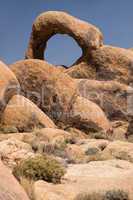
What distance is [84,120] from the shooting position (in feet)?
102

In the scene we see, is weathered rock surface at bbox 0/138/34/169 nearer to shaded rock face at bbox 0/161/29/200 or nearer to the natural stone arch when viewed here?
shaded rock face at bbox 0/161/29/200

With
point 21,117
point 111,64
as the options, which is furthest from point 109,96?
point 21,117

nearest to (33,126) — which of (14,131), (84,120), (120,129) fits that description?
(14,131)

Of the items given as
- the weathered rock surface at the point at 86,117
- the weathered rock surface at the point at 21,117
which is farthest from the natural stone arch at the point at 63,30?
the weathered rock surface at the point at 21,117

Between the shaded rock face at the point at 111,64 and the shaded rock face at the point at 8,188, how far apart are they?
34.3 meters

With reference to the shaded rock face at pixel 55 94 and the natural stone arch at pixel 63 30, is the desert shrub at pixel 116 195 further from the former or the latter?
the natural stone arch at pixel 63 30

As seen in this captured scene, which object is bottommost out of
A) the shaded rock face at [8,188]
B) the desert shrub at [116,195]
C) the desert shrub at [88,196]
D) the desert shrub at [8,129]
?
the desert shrub at [8,129]

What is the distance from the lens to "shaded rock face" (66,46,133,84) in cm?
4150

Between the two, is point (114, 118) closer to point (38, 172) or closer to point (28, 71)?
point (28, 71)

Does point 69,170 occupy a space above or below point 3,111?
above

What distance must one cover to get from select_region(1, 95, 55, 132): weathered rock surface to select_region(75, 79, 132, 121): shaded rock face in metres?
9.38

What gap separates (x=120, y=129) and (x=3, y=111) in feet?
34.2

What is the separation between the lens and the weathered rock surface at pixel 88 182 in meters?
10.7

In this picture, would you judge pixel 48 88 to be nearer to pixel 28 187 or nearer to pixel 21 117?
pixel 21 117
